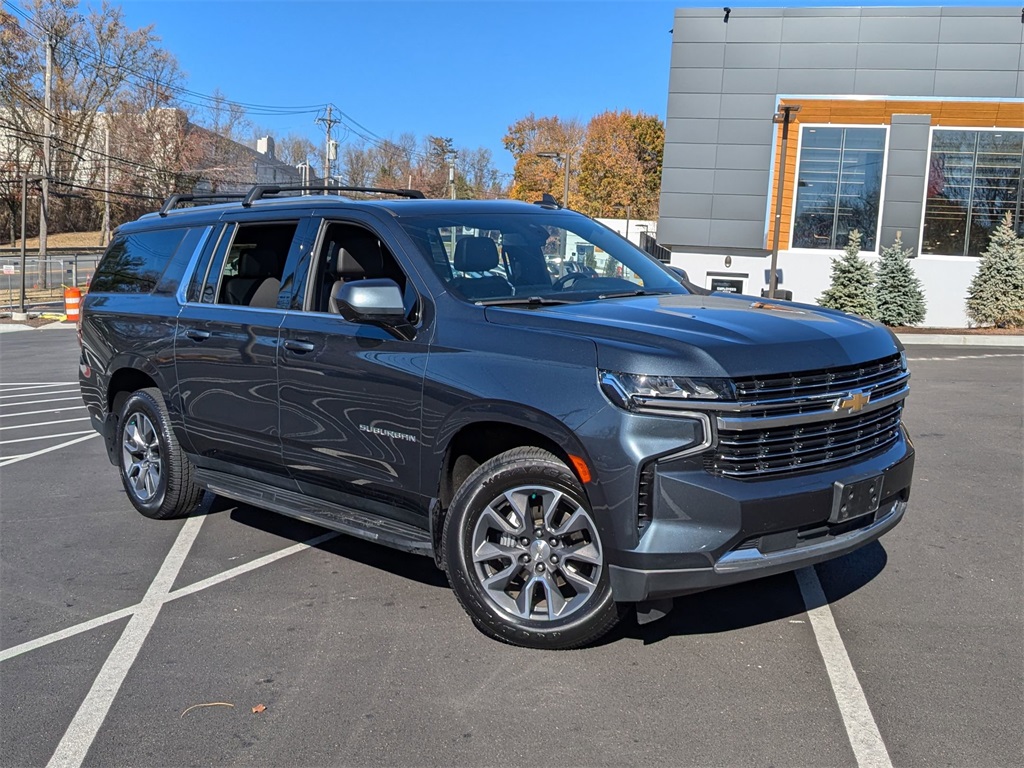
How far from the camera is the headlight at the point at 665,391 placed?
12.1 feet

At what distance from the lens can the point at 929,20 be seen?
28.8 metres

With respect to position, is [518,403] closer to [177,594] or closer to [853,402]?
[853,402]

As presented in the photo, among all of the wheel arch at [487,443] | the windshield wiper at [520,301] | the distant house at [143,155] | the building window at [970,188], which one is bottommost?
the wheel arch at [487,443]

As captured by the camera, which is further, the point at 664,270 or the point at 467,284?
the point at 664,270

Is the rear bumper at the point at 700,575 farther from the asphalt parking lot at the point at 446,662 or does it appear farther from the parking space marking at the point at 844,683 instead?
the parking space marking at the point at 844,683

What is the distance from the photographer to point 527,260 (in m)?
5.13

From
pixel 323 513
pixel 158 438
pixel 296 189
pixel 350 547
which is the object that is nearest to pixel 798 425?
pixel 323 513

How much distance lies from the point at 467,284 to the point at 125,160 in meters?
64.8

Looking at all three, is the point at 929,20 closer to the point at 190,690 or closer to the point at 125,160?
the point at 190,690

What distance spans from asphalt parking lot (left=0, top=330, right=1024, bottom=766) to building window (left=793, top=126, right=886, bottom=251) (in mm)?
24725

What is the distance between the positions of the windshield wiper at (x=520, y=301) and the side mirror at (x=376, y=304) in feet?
1.20

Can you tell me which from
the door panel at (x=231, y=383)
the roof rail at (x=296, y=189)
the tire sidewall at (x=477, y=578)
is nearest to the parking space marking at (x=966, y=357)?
the roof rail at (x=296, y=189)

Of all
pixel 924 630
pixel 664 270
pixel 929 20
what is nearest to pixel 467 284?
pixel 664 270

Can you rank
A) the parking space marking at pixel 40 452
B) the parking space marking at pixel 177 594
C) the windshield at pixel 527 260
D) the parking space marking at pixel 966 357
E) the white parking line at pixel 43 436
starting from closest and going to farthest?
the parking space marking at pixel 177 594 → the windshield at pixel 527 260 → the parking space marking at pixel 40 452 → the white parking line at pixel 43 436 → the parking space marking at pixel 966 357
